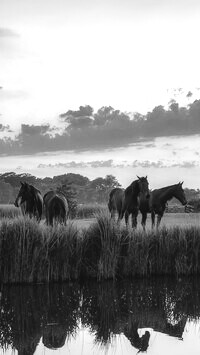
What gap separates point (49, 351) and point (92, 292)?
3633 mm

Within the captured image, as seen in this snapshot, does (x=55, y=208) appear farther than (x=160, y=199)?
No

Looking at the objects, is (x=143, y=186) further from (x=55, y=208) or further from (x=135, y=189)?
(x=55, y=208)

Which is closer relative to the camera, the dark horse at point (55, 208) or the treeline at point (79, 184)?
the dark horse at point (55, 208)

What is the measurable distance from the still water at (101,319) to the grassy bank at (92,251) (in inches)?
17.8

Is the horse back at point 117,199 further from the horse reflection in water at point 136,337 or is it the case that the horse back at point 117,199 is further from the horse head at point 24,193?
the horse reflection in water at point 136,337

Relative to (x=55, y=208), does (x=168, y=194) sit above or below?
above

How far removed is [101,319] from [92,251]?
3.52 meters

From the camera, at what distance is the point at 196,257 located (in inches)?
501

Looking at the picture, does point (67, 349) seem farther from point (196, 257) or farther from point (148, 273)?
point (196, 257)

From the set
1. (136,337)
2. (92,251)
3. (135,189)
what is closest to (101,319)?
(136,337)

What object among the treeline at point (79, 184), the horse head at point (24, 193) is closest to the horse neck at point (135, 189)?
the horse head at point (24, 193)

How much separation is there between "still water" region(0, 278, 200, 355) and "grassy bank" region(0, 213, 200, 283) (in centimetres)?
45

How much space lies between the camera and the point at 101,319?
8578 millimetres

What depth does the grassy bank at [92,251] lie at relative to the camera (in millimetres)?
11312
